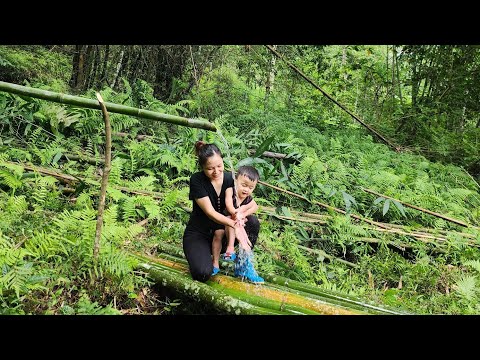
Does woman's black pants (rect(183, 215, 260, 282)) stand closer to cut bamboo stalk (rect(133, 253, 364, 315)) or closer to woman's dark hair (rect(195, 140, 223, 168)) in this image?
cut bamboo stalk (rect(133, 253, 364, 315))

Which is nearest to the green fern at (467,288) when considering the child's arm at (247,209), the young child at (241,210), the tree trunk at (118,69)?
the young child at (241,210)

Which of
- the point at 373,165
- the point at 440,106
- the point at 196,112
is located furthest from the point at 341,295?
the point at 440,106

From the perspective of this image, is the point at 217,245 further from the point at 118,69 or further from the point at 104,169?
the point at 118,69

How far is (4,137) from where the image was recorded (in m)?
4.50

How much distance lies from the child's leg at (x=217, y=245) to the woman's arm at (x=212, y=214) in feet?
0.73

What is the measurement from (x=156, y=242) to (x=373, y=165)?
386 centimetres

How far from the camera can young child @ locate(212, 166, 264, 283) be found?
2670 millimetres

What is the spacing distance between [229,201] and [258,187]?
6.35 ft

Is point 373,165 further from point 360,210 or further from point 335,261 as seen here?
point 335,261

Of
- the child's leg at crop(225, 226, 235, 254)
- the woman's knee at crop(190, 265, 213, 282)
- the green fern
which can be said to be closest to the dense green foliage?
the green fern

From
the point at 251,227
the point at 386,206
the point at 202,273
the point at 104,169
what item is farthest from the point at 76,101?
the point at 386,206

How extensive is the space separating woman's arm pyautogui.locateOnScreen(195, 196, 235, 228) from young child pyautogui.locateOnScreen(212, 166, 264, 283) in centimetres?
7

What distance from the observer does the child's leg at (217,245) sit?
9.32 ft

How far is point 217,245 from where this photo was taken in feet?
9.44
